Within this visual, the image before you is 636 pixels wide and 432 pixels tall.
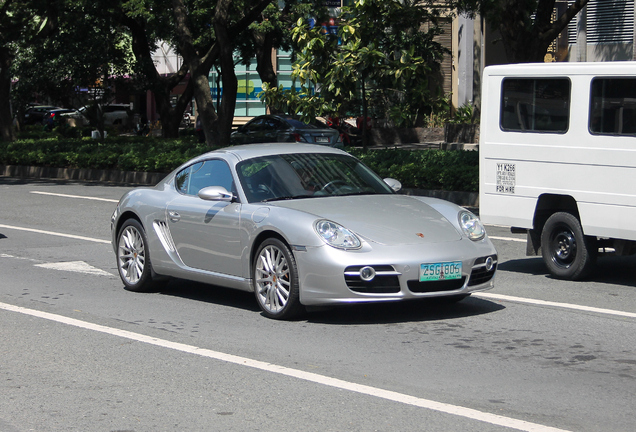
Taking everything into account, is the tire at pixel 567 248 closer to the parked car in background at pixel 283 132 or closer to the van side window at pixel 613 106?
the van side window at pixel 613 106

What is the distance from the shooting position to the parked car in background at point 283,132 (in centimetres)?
2495

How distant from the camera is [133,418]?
507 cm

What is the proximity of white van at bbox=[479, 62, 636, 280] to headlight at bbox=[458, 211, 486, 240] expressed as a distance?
1889 millimetres

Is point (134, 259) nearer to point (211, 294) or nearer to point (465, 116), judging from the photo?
point (211, 294)

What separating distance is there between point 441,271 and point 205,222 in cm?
227

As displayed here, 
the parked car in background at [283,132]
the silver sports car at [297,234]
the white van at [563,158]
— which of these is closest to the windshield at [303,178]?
the silver sports car at [297,234]

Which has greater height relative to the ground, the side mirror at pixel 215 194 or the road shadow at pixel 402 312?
the side mirror at pixel 215 194

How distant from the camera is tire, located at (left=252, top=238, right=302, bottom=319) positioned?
737 cm

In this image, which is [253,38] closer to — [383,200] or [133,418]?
[383,200]

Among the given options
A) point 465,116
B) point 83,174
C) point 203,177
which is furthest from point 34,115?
point 203,177

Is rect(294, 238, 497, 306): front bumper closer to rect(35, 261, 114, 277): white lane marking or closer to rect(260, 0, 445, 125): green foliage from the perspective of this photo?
rect(35, 261, 114, 277): white lane marking

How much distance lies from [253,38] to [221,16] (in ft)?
35.4

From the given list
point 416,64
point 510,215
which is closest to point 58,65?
point 416,64

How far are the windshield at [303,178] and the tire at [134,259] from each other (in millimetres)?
1474
